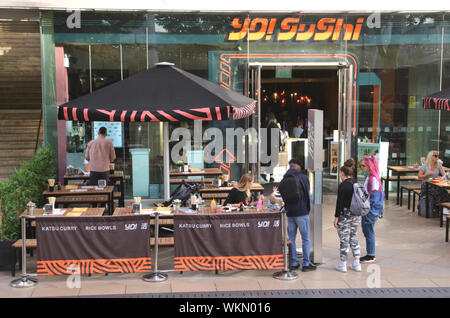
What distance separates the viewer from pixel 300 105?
2541cm

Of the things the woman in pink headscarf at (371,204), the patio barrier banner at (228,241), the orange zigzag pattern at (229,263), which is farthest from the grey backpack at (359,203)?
the orange zigzag pattern at (229,263)

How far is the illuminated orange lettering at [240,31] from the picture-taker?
49.7 ft

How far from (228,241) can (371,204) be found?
105 inches

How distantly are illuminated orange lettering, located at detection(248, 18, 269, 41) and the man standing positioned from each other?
5.08 m

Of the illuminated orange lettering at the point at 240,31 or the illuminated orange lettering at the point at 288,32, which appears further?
the illuminated orange lettering at the point at 288,32

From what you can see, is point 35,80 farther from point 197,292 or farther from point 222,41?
point 197,292

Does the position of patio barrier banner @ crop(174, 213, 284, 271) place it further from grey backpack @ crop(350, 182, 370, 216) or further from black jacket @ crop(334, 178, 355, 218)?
grey backpack @ crop(350, 182, 370, 216)

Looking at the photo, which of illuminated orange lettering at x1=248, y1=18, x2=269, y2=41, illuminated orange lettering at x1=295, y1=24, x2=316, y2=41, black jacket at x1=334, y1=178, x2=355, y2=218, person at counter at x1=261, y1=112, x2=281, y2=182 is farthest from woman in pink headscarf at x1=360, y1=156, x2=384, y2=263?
person at counter at x1=261, y1=112, x2=281, y2=182

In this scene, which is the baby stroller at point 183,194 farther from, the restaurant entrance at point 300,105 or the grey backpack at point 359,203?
the restaurant entrance at point 300,105

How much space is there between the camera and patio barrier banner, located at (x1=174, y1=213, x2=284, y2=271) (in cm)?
812

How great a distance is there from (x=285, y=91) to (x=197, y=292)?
18.6 metres

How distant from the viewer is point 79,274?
858 centimetres

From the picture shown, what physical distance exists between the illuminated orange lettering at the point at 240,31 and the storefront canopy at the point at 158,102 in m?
6.32
